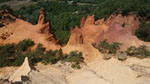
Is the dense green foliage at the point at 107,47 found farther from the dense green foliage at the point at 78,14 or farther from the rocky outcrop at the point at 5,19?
the rocky outcrop at the point at 5,19

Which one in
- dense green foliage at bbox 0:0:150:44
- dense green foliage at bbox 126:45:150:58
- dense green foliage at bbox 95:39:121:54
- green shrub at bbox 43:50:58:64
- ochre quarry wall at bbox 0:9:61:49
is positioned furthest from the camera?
dense green foliage at bbox 0:0:150:44

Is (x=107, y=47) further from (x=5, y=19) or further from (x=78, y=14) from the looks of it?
(x=78, y=14)

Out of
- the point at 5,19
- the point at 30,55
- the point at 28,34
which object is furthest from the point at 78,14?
the point at 30,55

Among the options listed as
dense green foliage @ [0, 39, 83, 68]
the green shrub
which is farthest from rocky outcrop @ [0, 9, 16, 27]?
the green shrub

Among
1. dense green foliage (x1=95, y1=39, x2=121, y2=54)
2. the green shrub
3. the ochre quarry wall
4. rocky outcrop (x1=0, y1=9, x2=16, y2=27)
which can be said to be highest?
rocky outcrop (x1=0, y1=9, x2=16, y2=27)

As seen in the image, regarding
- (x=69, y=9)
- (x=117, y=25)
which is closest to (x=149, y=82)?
(x=117, y=25)

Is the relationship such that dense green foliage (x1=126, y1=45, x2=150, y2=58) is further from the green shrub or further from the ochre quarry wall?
the ochre quarry wall

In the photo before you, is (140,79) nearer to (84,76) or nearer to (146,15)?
(84,76)

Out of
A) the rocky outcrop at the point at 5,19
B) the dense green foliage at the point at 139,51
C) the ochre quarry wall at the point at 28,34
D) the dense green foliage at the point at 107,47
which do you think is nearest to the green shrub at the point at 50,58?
the ochre quarry wall at the point at 28,34
